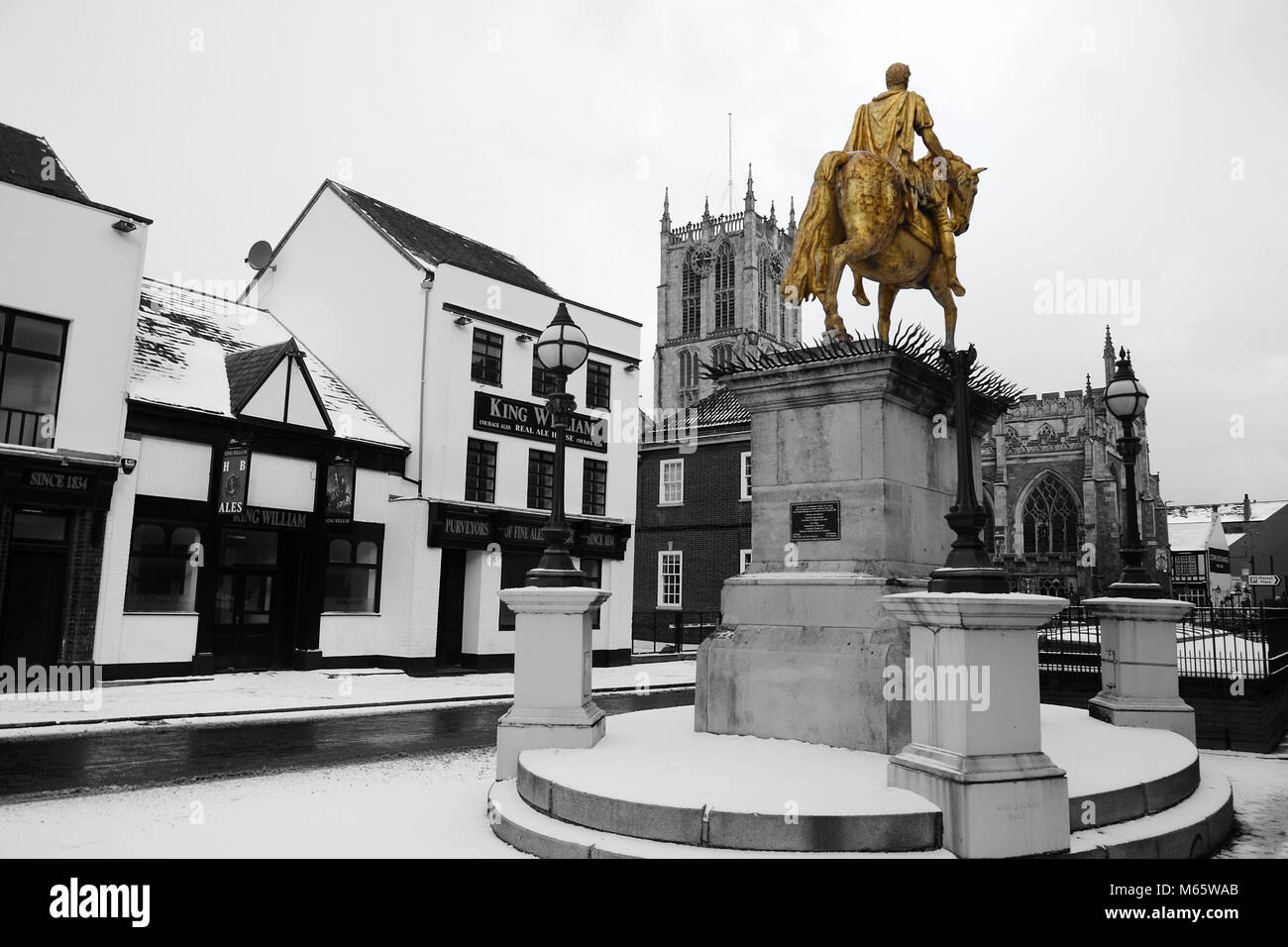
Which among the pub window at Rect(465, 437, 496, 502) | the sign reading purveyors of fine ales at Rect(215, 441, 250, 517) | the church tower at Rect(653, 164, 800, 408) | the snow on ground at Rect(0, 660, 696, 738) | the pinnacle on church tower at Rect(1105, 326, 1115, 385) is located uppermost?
the church tower at Rect(653, 164, 800, 408)

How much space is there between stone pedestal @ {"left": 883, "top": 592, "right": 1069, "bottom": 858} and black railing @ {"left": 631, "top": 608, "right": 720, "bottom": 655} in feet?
84.6

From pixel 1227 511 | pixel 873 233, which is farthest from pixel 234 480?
pixel 1227 511

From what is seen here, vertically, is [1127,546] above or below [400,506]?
below

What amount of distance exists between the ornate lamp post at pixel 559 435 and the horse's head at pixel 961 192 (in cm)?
415

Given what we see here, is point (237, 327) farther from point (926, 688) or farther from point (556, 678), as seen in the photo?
point (926, 688)

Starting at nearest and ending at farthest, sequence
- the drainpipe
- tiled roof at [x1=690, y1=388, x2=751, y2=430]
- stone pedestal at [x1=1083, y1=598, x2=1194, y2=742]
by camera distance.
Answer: stone pedestal at [x1=1083, y1=598, x2=1194, y2=742]
the drainpipe
tiled roof at [x1=690, y1=388, x2=751, y2=430]

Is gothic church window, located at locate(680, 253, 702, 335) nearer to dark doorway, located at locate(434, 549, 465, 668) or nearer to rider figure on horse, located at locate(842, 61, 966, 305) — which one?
dark doorway, located at locate(434, 549, 465, 668)

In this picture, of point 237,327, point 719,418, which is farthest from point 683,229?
point 237,327

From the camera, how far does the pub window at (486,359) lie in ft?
79.6

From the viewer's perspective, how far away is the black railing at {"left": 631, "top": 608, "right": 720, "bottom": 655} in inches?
1279

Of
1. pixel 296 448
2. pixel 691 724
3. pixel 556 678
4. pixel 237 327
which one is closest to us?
pixel 556 678

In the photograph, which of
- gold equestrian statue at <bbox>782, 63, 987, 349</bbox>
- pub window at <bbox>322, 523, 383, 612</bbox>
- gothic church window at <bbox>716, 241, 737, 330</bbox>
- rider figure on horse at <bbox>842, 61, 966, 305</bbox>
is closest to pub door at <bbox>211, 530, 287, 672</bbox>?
pub window at <bbox>322, 523, 383, 612</bbox>
